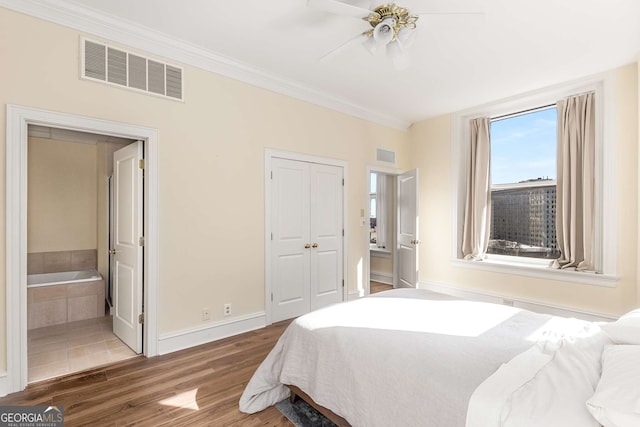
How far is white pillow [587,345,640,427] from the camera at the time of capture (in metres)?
0.89

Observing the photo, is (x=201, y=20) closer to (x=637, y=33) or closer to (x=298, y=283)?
(x=298, y=283)

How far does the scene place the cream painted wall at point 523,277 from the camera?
315cm

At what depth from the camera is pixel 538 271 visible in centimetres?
376

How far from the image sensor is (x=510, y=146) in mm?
4195

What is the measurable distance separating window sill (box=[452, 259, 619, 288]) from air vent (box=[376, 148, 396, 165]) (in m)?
1.79

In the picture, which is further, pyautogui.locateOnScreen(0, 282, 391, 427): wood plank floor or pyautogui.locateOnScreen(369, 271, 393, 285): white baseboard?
pyautogui.locateOnScreen(369, 271, 393, 285): white baseboard

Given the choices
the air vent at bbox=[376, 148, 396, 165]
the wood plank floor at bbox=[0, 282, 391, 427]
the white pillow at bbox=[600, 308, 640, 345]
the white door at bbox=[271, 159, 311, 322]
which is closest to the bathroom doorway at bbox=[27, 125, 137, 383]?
the wood plank floor at bbox=[0, 282, 391, 427]

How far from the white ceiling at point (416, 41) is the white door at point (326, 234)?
105 cm

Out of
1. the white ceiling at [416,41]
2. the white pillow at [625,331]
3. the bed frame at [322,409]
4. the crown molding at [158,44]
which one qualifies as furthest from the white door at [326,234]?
the white pillow at [625,331]

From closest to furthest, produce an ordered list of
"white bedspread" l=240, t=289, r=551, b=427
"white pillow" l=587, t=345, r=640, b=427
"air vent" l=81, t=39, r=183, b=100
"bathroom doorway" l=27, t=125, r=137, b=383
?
"white pillow" l=587, t=345, r=640, b=427
"white bedspread" l=240, t=289, r=551, b=427
"air vent" l=81, t=39, r=183, b=100
"bathroom doorway" l=27, t=125, r=137, b=383

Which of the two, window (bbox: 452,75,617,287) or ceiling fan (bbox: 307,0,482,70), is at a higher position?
ceiling fan (bbox: 307,0,482,70)

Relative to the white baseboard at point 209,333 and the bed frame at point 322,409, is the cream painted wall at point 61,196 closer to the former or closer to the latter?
the white baseboard at point 209,333

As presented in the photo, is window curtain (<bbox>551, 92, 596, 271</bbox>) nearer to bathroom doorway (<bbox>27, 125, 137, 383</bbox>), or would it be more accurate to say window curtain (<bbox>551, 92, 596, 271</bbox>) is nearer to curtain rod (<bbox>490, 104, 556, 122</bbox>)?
curtain rod (<bbox>490, 104, 556, 122</bbox>)

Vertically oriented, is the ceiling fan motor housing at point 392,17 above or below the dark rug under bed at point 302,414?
above
